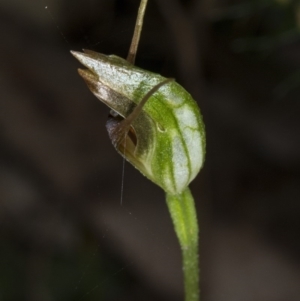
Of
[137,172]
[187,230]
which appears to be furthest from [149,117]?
[137,172]

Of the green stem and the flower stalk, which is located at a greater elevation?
the flower stalk

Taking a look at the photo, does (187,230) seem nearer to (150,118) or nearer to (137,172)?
(150,118)

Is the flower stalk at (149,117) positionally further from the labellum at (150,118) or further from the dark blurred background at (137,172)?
the dark blurred background at (137,172)

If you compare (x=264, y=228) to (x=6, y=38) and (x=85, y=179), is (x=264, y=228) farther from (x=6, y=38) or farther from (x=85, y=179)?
(x=6, y=38)

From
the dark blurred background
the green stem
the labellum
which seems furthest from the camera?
the dark blurred background

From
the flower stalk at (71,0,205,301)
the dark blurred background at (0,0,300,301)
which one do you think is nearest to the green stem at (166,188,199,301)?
the flower stalk at (71,0,205,301)

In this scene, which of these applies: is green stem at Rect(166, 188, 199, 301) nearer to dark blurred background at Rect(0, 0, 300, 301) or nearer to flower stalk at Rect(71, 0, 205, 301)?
flower stalk at Rect(71, 0, 205, 301)

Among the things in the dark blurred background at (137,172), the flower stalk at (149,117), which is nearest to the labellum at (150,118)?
the flower stalk at (149,117)
